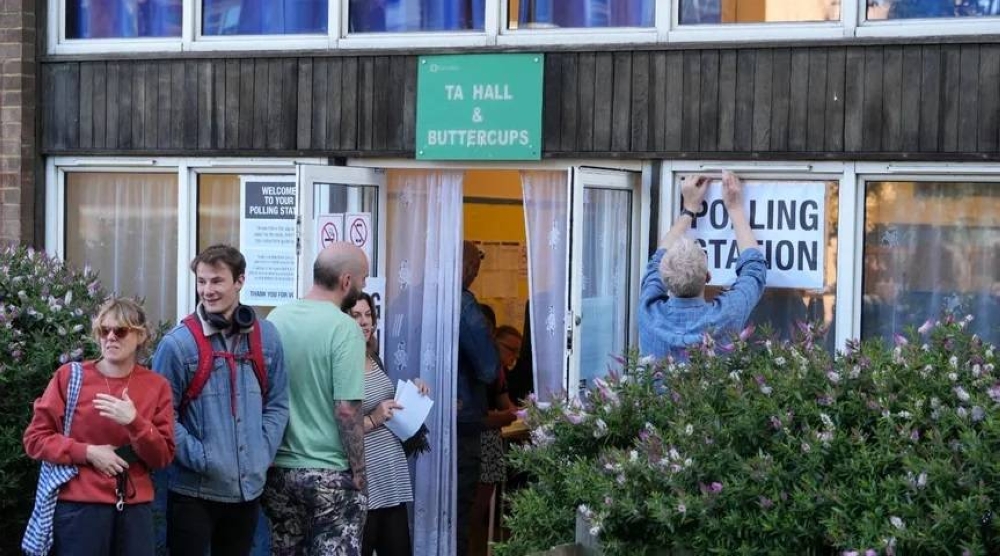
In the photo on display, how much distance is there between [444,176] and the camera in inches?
353

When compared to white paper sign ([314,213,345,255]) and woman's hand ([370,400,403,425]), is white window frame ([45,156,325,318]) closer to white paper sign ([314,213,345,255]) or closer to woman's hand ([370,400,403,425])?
white paper sign ([314,213,345,255])

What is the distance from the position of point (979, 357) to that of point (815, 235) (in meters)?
2.39

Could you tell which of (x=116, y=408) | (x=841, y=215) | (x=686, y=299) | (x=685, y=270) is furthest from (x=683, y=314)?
(x=116, y=408)

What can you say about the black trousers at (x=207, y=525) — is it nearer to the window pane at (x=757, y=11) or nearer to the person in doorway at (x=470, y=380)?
the person in doorway at (x=470, y=380)

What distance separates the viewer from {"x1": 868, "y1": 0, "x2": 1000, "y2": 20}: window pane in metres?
7.84

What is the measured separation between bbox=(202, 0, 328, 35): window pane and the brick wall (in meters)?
1.13

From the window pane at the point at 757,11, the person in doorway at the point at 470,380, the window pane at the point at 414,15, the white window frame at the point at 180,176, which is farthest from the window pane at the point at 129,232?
the window pane at the point at 757,11

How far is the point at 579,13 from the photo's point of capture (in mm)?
8695

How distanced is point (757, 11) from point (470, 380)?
2491 millimetres

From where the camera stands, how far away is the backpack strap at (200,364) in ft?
21.6

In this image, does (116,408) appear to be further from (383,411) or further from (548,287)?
(548,287)

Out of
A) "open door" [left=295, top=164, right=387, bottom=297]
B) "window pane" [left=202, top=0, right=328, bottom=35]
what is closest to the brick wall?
"window pane" [left=202, top=0, right=328, bottom=35]

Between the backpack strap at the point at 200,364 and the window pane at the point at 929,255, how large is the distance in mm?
3334

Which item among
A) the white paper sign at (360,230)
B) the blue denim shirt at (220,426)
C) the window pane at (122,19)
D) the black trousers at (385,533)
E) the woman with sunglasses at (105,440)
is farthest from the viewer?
the window pane at (122,19)
